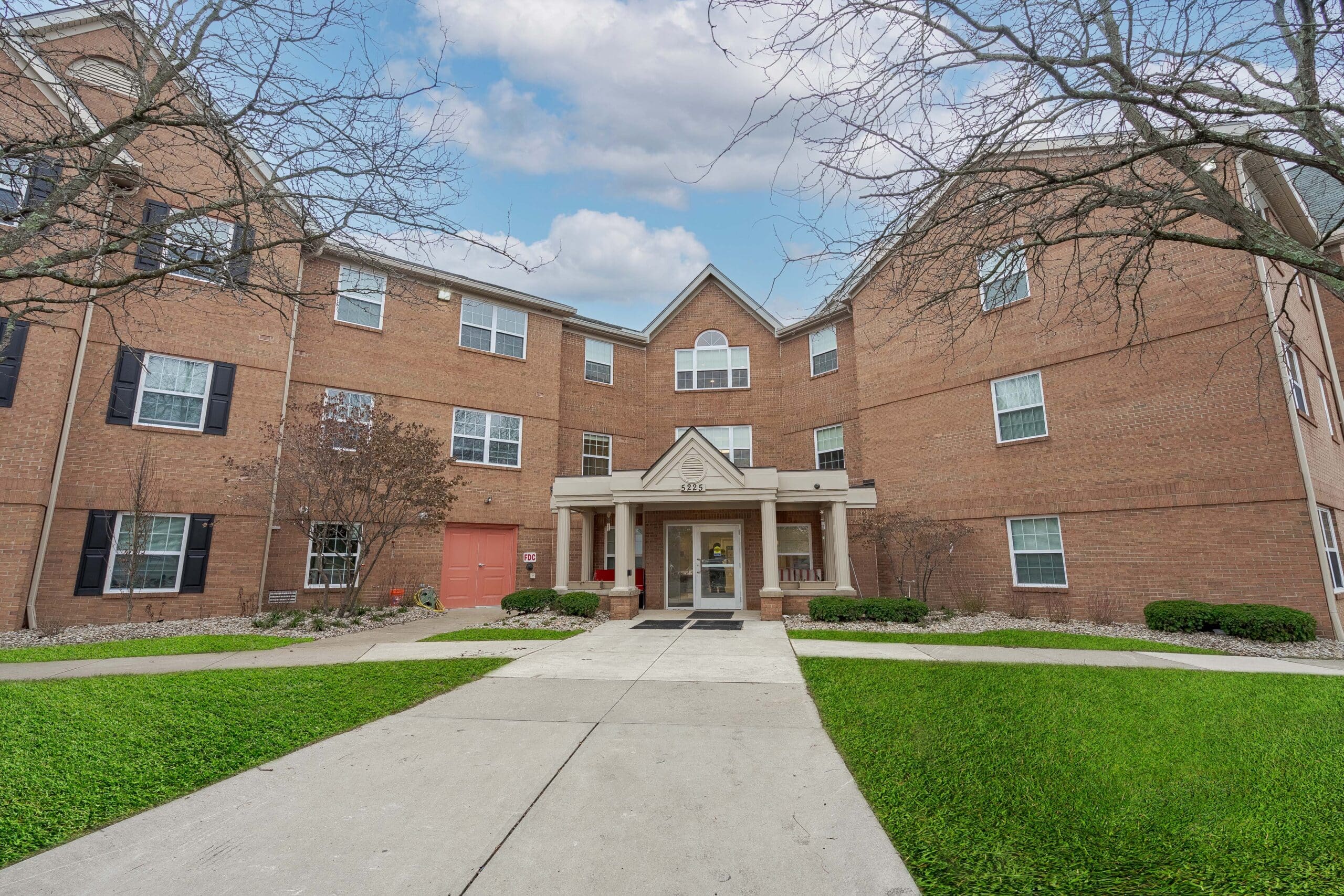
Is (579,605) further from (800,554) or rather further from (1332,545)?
(1332,545)

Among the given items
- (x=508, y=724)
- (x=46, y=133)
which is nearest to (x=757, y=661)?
(x=508, y=724)

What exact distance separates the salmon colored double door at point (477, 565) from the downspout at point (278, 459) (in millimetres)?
3830

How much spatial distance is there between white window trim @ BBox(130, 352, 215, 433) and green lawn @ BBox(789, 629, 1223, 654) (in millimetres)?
13064

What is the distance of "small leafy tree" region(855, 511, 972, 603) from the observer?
1385 cm

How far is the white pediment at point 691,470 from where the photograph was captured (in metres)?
13.8

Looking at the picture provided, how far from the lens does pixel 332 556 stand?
45.3ft

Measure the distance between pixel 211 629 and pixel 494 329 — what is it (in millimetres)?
9993

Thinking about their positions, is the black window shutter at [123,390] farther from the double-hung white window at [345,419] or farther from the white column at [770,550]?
the white column at [770,550]

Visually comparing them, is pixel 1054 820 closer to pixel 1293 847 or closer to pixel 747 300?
pixel 1293 847

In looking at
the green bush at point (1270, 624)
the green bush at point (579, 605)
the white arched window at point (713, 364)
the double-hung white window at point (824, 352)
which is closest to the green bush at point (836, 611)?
the green bush at point (579, 605)

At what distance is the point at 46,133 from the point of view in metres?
4.54

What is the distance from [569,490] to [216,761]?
→ 10.7m

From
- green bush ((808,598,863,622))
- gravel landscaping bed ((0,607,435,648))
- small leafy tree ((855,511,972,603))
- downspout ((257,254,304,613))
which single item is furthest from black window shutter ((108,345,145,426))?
small leafy tree ((855,511,972,603))

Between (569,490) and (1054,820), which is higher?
(569,490)
